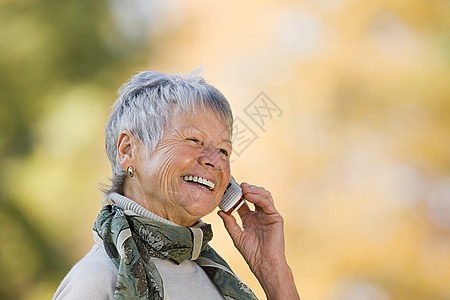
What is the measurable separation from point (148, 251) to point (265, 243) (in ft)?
1.43

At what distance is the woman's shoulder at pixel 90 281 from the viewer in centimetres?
110

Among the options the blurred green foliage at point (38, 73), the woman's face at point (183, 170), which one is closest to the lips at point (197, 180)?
the woman's face at point (183, 170)

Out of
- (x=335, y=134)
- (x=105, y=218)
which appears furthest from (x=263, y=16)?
(x=105, y=218)

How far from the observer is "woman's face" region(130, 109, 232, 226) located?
1278 mm

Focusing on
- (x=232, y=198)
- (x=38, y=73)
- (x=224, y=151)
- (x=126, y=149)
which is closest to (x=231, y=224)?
(x=232, y=198)

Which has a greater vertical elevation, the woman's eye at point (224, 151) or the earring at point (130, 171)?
the woman's eye at point (224, 151)

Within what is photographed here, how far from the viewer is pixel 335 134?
3486 millimetres

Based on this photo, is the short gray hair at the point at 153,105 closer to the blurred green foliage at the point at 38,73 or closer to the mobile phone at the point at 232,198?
the mobile phone at the point at 232,198

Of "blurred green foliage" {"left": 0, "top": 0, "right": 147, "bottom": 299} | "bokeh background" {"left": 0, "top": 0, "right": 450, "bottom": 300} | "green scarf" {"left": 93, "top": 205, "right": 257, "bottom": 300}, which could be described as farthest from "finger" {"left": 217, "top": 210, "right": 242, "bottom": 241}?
"blurred green foliage" {"left": 0, "top": 0, "right": 147, "bottom": 299}

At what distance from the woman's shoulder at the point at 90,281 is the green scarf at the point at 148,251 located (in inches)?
1.1

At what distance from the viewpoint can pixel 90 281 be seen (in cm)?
112

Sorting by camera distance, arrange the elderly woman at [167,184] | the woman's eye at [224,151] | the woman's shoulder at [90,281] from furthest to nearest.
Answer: the woman's eye at [224,151] < the elderly woman at [167,184] < the woman's shoulder at [90,281]

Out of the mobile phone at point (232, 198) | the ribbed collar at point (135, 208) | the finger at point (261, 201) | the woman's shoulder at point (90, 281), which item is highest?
the finger at point (261, 201)

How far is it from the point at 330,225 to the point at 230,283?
2146 millimetres
